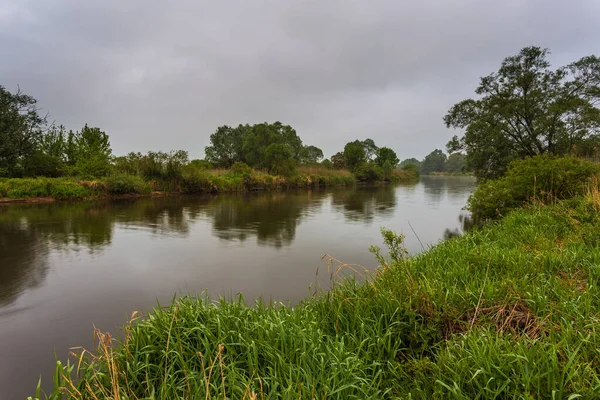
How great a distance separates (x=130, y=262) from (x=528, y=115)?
22.3m

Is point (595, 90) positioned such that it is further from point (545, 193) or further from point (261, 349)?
point (261, 349)

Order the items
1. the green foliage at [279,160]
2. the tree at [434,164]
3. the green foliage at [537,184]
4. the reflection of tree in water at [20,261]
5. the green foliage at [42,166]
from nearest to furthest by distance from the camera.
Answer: the reflection of tree in water at [20,261] → the green foliage at [537,184] → the green foliage at [42,166] → the green foliage at [279,160] → the tree at [434,164]

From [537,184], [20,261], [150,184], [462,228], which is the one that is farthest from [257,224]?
[150,184]

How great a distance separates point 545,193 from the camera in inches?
Answer: 366

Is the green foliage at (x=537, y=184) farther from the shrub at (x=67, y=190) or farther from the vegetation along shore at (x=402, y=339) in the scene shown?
the shrub at (x=67, y=190)

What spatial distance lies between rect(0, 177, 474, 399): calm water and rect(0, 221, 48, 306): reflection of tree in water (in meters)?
0.02

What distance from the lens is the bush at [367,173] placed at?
57094 mm

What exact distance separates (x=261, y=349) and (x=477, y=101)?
22.8 m

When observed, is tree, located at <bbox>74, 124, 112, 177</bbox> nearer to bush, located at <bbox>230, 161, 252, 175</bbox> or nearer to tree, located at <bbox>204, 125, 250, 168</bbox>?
bush, located at <bbox>230, 161, 252, 175</bbox>

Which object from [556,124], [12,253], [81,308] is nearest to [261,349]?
[81,308]

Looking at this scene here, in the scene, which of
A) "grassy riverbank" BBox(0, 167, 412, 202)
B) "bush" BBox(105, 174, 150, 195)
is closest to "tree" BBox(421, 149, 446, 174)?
"grassy riverbank" BBox(0, 167, 412, 202)

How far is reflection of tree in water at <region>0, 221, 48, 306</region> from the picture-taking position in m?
5.87

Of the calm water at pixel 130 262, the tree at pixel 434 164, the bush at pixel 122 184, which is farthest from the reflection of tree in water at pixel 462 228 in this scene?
the tree at pixel 434 164

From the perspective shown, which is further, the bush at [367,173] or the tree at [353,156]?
the tree at [353,156]
